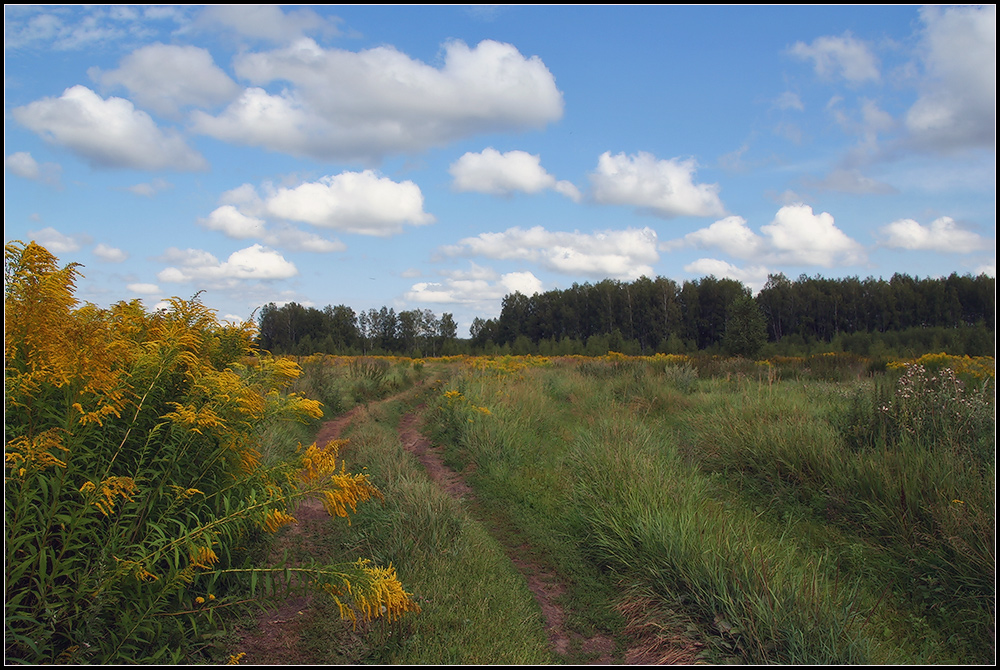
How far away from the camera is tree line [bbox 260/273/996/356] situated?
5075 centimetres

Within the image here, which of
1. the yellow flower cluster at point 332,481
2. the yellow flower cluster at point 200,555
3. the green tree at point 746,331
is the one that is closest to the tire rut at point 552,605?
the yellow flower cluster at point 332,481

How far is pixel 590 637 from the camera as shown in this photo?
3.95 meters

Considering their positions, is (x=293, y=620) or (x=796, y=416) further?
(x=796, y=416)

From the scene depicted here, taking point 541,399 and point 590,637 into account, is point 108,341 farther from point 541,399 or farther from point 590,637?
point 541,399

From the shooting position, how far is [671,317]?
7088 cm

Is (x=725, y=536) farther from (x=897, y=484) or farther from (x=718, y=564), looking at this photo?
(x=897, y=484)

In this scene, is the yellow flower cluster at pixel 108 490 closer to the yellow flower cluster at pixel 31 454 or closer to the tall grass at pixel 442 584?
the yellow flower cluster at pixel 31 454

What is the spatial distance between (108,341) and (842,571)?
237 inches

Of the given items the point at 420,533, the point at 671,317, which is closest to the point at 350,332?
the point at 671,317

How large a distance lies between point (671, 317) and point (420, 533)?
69874mm

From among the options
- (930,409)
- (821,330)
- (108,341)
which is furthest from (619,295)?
(108,341)

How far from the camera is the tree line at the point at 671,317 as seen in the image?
167ft

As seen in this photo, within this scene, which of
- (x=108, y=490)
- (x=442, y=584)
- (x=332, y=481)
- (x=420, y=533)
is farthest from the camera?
(x=420, y=533)

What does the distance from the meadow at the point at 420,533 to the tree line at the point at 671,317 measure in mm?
35467
